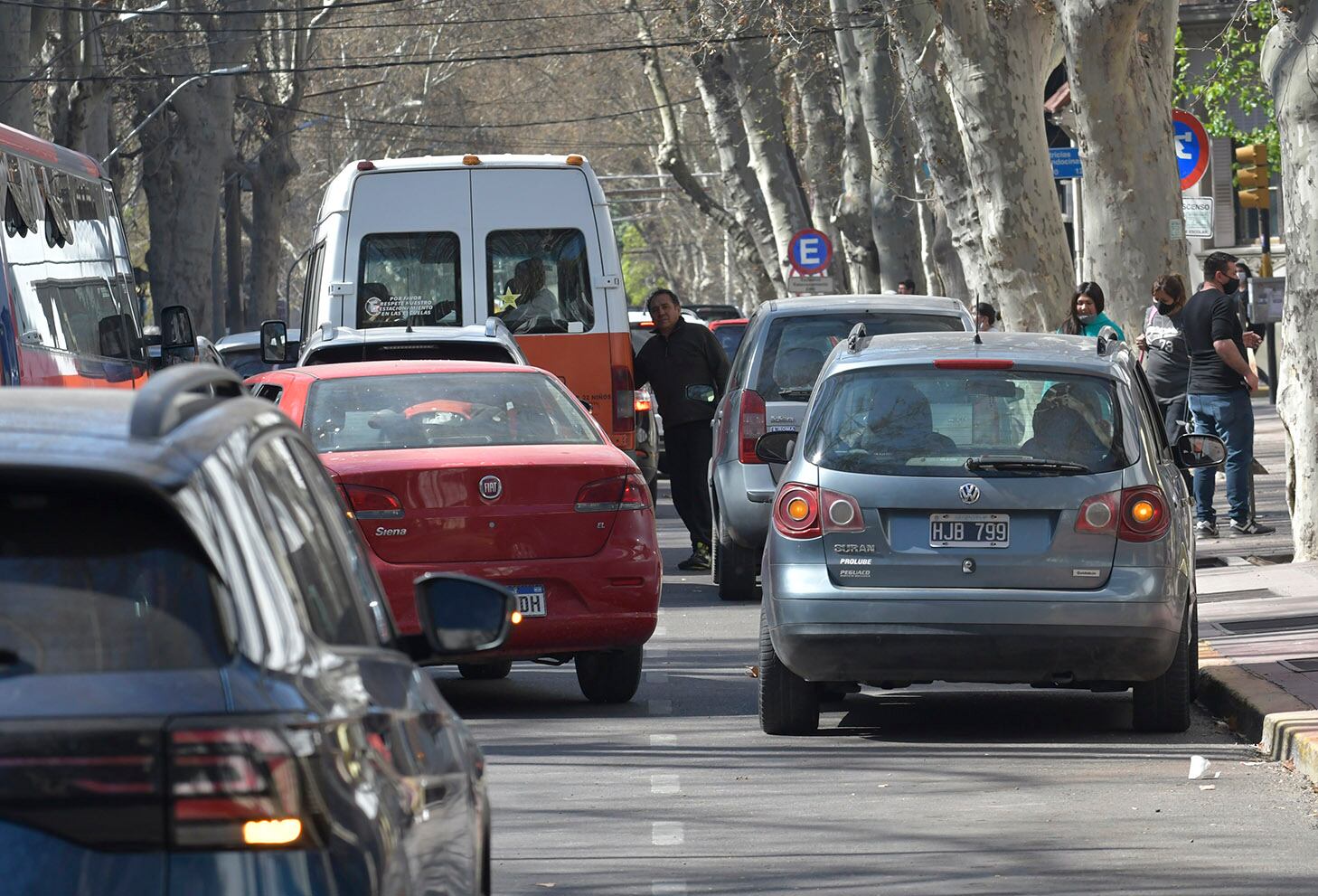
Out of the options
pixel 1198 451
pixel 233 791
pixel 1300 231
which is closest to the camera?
pixel 233 791

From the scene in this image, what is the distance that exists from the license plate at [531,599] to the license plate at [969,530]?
5.90 feet

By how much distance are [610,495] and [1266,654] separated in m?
3.24

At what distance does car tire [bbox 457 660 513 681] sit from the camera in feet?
37.4

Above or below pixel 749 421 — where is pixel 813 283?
below

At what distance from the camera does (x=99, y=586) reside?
315 centimetres

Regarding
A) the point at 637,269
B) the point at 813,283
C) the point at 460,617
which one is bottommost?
the point at 637,269

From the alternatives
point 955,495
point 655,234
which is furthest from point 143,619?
point 655,234

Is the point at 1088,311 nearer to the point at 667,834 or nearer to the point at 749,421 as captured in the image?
the point at 749,421

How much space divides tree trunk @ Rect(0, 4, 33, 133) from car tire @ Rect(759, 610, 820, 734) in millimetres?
20496

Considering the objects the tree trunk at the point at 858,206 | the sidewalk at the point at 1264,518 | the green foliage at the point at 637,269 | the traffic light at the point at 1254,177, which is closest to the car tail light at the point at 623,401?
the sidewalk at the point at 1264,518

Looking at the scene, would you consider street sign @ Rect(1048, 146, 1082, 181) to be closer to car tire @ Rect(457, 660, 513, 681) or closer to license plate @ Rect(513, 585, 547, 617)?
car tire @ Rect(457, 660, 513, 681)

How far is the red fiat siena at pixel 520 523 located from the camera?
9.70 m

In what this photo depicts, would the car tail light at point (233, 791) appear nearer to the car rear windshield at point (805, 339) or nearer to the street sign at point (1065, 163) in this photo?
the car rear windshield at point (805, 339)

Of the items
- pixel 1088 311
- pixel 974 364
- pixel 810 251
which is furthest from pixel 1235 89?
pixel 974 364
